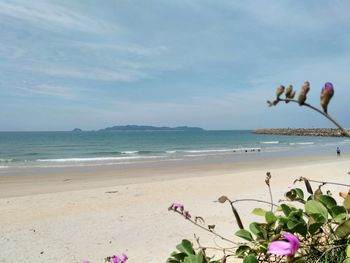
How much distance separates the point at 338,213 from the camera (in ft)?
3.56

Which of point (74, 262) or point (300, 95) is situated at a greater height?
point (300, 95)

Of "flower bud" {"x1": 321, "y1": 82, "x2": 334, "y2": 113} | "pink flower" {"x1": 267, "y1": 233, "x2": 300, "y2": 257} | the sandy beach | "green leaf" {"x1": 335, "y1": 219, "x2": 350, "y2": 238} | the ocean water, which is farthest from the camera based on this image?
the ocean water

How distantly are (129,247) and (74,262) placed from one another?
0.65 metres

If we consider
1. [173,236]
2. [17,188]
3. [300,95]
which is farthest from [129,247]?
[17,188]

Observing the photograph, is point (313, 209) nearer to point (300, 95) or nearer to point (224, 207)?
point (300, 95)

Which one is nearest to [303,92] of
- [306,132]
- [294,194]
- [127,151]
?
[294,194]

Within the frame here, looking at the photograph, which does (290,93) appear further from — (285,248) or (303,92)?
(285,248)

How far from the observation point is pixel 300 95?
30.1 inches

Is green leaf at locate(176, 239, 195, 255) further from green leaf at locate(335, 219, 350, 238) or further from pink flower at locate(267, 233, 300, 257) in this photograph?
pink flower at locate(267, 233, 300, 257)

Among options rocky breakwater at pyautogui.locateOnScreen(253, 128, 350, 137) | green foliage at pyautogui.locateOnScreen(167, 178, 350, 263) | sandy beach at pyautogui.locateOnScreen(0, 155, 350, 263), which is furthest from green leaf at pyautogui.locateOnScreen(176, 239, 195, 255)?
rocky breakwater at pyautogui.locateOnScreen(253, 128, 350, 137)

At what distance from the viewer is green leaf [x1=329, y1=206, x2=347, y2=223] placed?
3.48 ft

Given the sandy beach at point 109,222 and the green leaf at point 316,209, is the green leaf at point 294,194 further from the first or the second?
the sandy beach at point 109,222

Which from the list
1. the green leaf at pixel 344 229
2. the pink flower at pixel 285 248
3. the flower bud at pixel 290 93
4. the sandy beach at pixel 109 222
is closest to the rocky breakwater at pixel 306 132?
the sandy beach at pixel 109 222

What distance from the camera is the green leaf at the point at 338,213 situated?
41.8 inches
